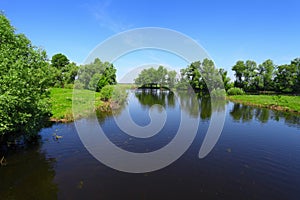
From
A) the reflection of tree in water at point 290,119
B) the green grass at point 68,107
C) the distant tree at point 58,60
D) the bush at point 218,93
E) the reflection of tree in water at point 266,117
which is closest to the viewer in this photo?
the green grass at point 68,107

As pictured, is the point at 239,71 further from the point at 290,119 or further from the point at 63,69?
the point at 63,69

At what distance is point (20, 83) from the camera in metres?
11.7

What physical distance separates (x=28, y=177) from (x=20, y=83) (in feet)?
19.1

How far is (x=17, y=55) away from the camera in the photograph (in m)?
14.0

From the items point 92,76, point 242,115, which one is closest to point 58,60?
point 92,76

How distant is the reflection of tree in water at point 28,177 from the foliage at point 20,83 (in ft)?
7.08

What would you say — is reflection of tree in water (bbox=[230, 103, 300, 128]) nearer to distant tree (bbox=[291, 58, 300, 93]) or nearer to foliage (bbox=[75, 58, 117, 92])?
foliage (bbox=[75, 58, 117, 92])

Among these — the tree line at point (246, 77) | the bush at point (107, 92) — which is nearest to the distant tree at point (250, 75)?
the tree line at point (246, 77)

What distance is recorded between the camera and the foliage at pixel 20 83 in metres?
11.3

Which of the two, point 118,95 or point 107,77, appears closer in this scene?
point 118,95

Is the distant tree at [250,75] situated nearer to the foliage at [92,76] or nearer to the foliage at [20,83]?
the foliage at [92,76]

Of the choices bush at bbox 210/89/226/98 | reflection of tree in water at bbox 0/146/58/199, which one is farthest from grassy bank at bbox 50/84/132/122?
bush at bbox 210/89/226/98

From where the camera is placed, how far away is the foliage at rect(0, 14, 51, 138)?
445 inches

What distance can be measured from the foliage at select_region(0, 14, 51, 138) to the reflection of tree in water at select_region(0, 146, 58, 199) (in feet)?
7.08
